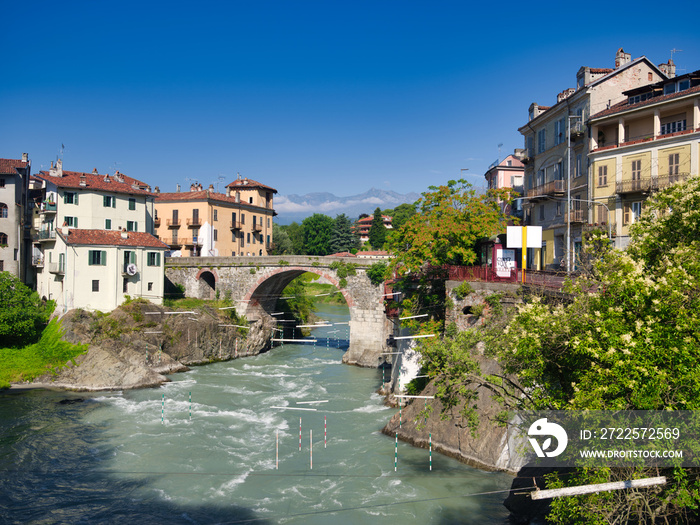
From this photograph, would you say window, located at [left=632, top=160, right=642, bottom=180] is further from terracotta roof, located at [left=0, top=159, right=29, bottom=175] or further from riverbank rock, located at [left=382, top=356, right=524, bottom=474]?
terracotta roof, located at [left=0, top=159, right=29, bottom=175]

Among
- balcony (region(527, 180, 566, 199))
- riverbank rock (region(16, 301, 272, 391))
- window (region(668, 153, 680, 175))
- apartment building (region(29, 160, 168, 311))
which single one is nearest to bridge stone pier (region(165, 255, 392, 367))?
riverbank rock (region(16, 301, 272, 391))

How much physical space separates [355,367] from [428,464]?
21233mm

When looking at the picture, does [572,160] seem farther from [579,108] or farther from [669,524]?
[669,524]

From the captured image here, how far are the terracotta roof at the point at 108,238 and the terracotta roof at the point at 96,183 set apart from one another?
4.42m

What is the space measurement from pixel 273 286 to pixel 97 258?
16.3 m

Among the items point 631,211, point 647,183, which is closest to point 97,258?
point 631,211

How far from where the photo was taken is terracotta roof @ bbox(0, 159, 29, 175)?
135 ft

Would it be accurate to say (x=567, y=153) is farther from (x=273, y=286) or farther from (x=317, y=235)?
(x=317, y=235)

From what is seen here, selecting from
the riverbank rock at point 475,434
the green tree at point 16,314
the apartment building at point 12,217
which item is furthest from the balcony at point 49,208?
the riverbank rock at point 475,434

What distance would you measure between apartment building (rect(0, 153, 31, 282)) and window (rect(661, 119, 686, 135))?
46462mm

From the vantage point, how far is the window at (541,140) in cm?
3938

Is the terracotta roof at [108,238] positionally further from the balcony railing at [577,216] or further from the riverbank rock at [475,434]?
the balcony railing at [577,216]

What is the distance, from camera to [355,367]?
42.3 metres

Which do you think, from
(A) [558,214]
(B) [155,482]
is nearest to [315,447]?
(B) [155,482]
